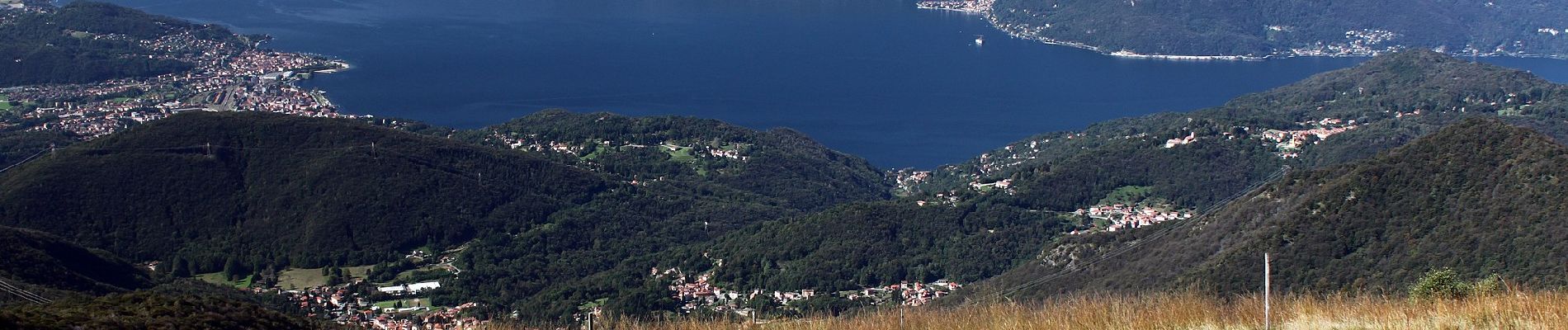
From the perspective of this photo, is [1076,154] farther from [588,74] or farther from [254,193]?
[588,74]

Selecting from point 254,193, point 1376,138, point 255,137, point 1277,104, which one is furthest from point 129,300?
point 1277,104

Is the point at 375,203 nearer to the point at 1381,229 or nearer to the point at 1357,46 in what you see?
the point at 1381,229

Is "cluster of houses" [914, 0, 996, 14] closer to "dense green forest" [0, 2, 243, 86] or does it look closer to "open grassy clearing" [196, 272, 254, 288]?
"dense green forest" [0, 2, 243, 86]

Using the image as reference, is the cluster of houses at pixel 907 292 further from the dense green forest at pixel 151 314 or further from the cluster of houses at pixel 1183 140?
the cluster of houses at pixel 1183 140

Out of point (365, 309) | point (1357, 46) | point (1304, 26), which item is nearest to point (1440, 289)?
point (365, 309)

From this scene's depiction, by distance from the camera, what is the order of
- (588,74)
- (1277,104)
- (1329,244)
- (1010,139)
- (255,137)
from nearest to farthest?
(1329,244) → (255,137) → (1277,104) → (1010,139) → (588,74)
